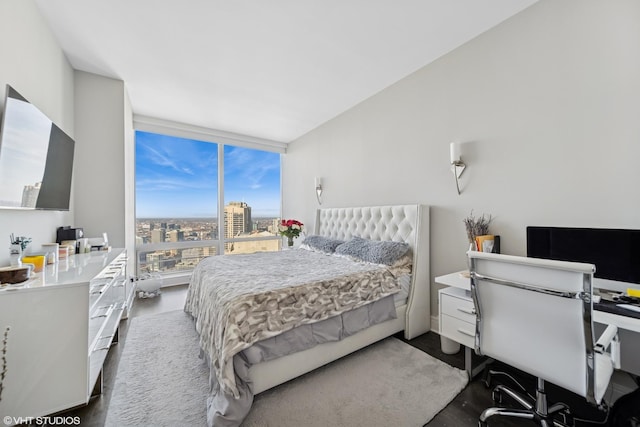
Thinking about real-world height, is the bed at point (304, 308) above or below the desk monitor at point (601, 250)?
below

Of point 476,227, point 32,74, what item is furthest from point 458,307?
point 32,74

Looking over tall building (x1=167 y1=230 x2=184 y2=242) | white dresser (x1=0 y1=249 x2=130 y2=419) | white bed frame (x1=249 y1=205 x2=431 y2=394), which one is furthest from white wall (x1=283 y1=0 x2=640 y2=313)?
tall building (x1=167 y1=230 x2=184 y2=242)

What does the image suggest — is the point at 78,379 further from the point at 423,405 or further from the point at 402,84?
the point at 402,84

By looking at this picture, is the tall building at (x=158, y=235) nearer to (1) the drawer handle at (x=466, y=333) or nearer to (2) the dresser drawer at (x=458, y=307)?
(2) the dresser drawer at (x=458, y=307)

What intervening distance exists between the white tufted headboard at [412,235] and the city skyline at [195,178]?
9.33 ft

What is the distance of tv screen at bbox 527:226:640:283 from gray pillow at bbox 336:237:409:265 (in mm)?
1098

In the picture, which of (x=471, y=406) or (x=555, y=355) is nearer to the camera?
(x=555, y=355)

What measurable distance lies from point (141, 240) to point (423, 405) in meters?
4.87

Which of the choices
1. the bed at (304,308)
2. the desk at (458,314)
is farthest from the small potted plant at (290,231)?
the desk at (458,314)

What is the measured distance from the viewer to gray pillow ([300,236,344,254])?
→ 11.4 ft

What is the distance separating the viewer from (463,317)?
1988mm

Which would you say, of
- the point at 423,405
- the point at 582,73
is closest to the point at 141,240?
the point at 423,405

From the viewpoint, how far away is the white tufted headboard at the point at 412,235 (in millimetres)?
2598

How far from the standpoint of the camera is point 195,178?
496cm
